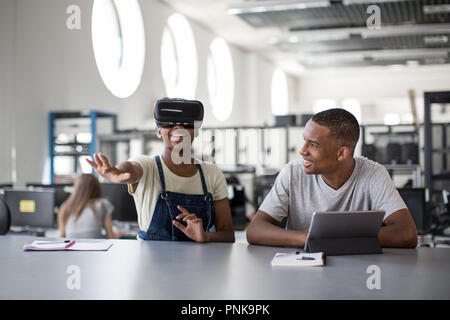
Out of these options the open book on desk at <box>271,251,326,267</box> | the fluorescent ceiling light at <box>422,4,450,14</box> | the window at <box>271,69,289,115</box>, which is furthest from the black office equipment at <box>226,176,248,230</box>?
the window at <box>271,69,289,115</box>

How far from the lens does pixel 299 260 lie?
5.85ft

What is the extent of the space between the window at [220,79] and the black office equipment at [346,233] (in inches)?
423

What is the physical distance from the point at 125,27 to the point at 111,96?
128 centimetres

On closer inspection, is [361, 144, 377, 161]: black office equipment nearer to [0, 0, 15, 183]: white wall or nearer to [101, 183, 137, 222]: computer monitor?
[101, 183, 137, 222]: computer monitor

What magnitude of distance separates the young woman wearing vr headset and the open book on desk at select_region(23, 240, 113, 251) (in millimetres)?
271

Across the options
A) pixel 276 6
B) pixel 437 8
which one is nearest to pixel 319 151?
pixel 276 6

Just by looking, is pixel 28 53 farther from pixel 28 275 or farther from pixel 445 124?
pixel 28 275

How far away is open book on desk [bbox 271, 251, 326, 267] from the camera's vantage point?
1750mm

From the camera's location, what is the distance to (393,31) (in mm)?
10719

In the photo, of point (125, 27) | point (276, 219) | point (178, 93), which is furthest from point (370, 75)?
point (276, 219)

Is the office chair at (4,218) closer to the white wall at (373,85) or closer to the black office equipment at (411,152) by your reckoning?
the black office equipment at (411,152)

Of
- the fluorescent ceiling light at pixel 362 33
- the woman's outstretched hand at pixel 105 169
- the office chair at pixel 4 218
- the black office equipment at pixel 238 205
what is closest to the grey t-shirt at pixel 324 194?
the woman's outstretched hand at pixel 105 169


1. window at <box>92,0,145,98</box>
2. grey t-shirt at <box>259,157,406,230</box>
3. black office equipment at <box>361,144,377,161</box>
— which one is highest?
window at <box>92,0,145,98</box>

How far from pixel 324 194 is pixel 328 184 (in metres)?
0.05
